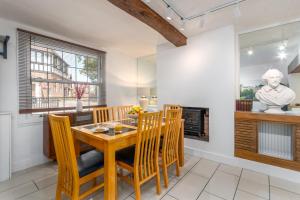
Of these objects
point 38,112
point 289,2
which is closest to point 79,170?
point 38,112

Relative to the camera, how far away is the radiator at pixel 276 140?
2279 mm

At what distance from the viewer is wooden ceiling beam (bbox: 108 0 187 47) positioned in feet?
5.96

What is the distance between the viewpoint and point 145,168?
1.76 m

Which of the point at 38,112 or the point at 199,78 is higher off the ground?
the point at 199,78

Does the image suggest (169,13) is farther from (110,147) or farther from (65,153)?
(65,153)

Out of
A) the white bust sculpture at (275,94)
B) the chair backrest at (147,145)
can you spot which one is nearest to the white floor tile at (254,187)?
the white bust sculpture at (275,94)

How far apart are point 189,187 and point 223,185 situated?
0.46 metres

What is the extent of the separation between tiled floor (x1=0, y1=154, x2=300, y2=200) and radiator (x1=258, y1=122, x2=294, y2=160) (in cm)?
37

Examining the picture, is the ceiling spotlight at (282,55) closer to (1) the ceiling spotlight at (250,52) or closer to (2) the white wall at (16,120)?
(1) the ceiling spotlight at (250,52)

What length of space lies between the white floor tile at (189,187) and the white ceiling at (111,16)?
2.35 m

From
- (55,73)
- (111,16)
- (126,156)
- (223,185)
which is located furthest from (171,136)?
(55,73)

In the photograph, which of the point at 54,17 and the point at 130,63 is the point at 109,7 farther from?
the point at 130,63

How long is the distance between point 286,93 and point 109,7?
8.96 ft

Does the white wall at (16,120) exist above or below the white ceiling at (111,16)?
below
